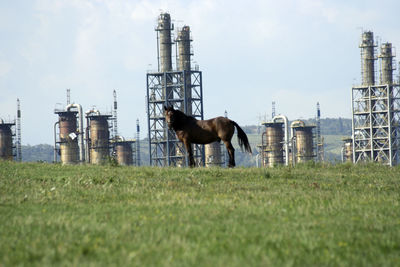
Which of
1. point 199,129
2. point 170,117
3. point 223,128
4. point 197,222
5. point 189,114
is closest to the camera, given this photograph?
point 197,222

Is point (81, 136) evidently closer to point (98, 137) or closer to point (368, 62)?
point (98, 137)

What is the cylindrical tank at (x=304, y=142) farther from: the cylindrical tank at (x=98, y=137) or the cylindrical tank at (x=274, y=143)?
the cylindrical tank at (x=98, y=137)

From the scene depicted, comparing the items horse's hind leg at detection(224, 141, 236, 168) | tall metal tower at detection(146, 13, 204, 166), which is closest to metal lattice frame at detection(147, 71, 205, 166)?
tall metal tower at detection(146, 13, 204, 166)

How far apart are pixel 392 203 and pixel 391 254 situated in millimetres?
5181

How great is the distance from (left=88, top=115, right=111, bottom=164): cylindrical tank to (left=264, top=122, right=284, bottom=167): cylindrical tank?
90.6 feet

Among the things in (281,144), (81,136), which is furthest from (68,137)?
(281,144)

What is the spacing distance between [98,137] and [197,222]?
3531 inches

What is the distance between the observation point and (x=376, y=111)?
319 feet

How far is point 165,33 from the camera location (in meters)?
91.8

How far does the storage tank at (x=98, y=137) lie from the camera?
97125 mm

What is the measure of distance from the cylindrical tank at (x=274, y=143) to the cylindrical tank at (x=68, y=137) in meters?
32.7

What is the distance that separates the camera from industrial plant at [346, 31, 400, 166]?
96.4 meters

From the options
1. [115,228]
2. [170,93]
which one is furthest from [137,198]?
[170,93]

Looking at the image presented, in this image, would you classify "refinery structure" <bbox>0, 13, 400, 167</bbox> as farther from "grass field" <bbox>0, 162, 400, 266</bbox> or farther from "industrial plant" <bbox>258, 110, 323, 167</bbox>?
"grass field" <bbox>0, 162, 400, 266</bbox>
